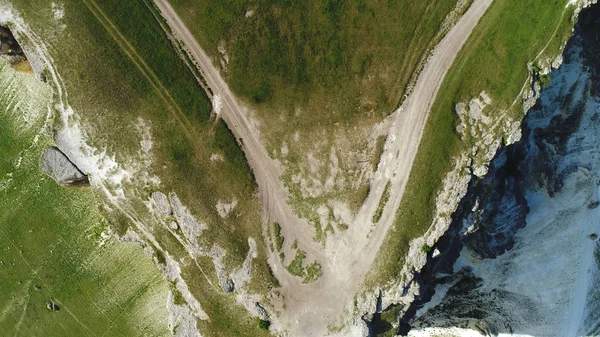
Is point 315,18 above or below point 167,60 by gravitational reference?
above

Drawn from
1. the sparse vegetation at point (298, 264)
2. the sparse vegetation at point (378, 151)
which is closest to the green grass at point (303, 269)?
the sparse vegetation at point (298, 264)

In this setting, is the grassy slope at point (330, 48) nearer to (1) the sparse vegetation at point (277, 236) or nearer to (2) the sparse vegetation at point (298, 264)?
(1) the sparse vegetation at point (277, 236)

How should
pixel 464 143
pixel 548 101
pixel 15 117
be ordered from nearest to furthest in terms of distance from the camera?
pixel 464 143
pixel 548 101
pixel 15 117

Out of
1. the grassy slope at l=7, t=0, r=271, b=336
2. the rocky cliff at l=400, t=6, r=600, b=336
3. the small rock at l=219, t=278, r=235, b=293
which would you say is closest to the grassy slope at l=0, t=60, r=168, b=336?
the grassy slope at l=7, t=0, r=271, b=336

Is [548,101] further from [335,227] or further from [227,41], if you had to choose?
[227,41]

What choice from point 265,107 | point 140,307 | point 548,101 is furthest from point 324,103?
point 140,307
